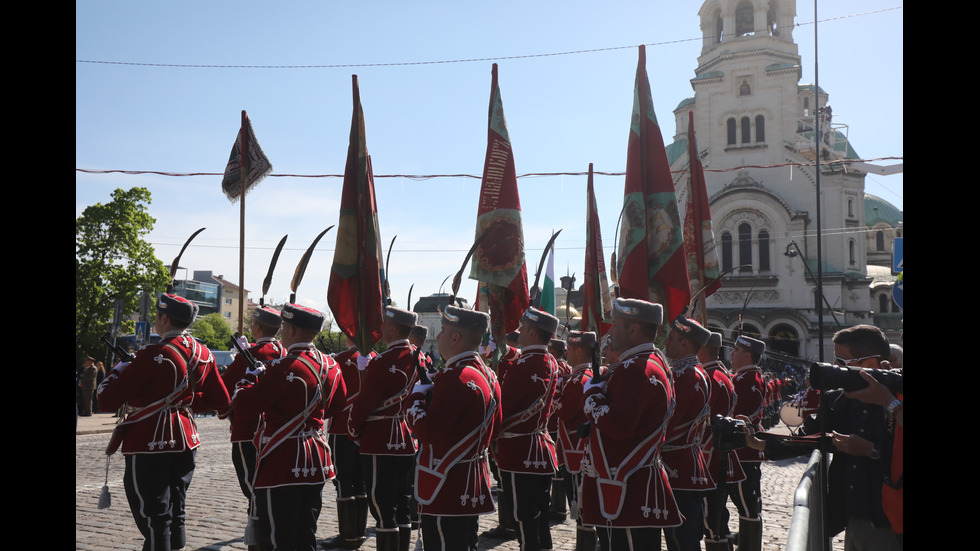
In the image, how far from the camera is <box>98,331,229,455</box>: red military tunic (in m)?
6.09

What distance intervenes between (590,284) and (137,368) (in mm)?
5046

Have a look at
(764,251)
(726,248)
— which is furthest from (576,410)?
(764,251)

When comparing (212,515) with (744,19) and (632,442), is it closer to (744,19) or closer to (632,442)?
(632,442)

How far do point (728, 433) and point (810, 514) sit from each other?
677mm

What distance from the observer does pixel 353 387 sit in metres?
8.29

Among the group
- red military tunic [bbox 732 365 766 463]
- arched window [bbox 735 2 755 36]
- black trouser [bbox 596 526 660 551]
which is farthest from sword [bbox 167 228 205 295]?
arched window [bbox 735 2 755 36]

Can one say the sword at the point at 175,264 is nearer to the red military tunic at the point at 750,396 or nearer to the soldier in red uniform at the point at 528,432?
the soldier in red uniform at the point at 528,432

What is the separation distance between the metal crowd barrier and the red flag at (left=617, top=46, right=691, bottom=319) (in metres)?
2.26

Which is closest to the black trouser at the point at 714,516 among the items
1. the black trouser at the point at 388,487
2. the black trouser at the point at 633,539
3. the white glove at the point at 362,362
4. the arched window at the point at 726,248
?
the black trouser at the point at 633,539

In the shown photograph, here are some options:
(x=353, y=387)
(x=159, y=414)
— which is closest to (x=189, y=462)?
(x=159, y=414)

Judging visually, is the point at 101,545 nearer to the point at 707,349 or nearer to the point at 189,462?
the point at 189,462

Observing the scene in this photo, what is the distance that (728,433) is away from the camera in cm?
409

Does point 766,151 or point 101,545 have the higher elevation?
point 766,151

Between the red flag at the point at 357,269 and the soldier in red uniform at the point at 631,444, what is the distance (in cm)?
339
